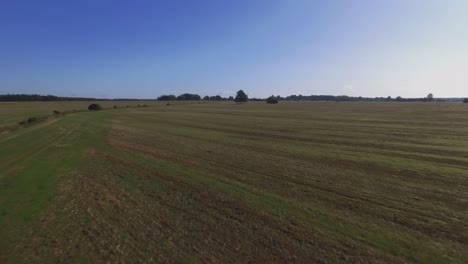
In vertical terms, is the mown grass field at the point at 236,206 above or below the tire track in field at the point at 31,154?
above

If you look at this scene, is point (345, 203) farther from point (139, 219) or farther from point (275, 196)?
point (139, 219)

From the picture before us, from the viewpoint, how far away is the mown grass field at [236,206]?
25.3 feet

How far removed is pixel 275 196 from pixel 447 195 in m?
5.97

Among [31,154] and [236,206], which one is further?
[31,154]

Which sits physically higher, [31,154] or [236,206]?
[236,206]

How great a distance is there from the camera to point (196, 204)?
10.9 meters

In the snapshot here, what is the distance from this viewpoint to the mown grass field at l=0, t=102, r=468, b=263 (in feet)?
25.3

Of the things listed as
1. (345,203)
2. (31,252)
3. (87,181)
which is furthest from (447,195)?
(87,181)

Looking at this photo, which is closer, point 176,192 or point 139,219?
point 139,219

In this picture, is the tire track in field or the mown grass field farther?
the tire track in field

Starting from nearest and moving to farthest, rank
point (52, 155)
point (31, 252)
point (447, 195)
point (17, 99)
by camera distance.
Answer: point (31, 252) < point (447, 195) < point (52, 155) < point (17, 99)

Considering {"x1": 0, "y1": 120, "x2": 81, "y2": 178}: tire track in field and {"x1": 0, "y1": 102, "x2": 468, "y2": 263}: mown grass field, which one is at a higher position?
{"x1": 0, "y1": 102, "x2": 468, "y2": 263}: mown grass field

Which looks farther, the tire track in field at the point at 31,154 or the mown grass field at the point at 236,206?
the tire track in field at the point at 31,154

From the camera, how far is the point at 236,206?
10.7 metres
